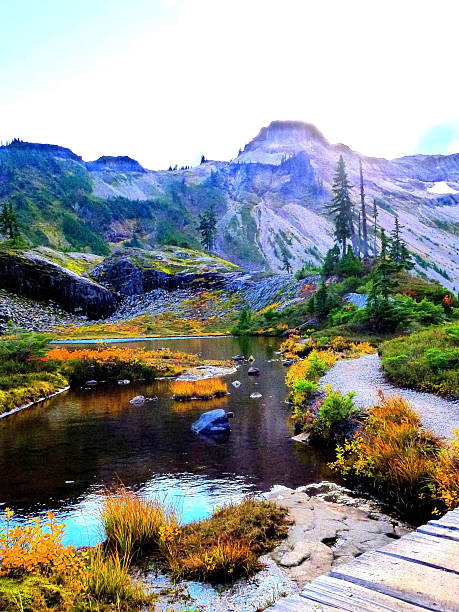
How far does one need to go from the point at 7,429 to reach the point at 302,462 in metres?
13.1

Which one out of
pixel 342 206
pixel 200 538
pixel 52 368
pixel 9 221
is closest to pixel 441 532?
pixel 200 538

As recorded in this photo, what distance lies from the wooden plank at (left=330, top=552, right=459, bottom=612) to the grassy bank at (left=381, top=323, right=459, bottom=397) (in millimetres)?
12600

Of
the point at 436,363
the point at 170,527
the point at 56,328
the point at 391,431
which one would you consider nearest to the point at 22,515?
the point at 170,527

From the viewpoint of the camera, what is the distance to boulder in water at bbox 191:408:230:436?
53.3ft

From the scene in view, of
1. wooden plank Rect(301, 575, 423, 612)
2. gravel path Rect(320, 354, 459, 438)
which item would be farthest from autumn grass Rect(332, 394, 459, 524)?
wooden plank Rect(301, 575, 423, 612)

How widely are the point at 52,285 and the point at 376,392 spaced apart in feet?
284

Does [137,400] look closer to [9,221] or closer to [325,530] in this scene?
[325,530]

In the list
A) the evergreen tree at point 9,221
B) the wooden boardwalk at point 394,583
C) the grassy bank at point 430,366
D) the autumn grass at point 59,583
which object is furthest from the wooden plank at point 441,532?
the evergreen tree at point 9,221

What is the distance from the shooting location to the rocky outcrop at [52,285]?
85412 millimetres

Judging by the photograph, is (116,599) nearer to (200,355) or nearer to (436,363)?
(436,363)

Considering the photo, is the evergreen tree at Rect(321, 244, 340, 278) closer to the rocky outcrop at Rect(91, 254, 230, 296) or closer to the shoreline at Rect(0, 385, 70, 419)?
the rocky outcrop at Rect(91, 254, 230, 296)

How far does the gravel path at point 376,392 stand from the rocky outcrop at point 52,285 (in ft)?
252

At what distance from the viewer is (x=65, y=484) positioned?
11523 mm

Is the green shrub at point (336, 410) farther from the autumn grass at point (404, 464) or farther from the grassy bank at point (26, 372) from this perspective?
the grassy bank at point (26, 372)
